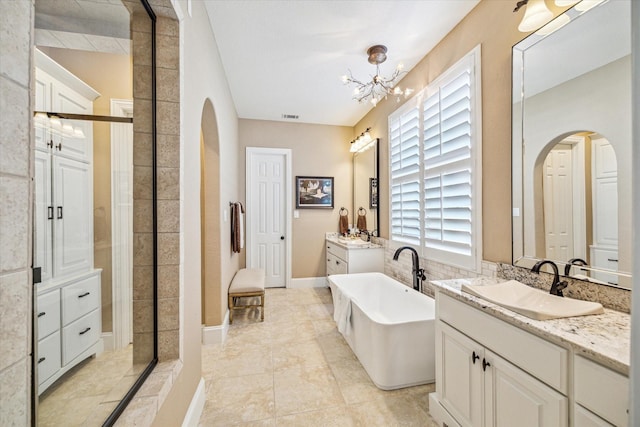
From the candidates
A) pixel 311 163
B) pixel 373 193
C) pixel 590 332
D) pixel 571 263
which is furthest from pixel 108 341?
pixel 311 163

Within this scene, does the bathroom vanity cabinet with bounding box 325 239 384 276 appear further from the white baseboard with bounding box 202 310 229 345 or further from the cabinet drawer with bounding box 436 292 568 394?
the cabinet drawer with bounding box 436 292 568 394

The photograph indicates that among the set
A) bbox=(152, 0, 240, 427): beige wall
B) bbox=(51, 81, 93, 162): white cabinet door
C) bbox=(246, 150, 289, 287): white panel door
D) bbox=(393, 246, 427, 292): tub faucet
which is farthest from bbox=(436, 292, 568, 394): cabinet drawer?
bbox=(246, 150, 289, 287): white panel door

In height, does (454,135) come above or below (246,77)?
below

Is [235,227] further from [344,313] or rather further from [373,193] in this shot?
[373,193]

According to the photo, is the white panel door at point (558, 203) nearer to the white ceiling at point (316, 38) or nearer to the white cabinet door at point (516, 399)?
the white cabinet door at point (516, 399)

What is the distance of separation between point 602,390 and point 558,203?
963 millimetres

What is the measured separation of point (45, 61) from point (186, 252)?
0.98 meters

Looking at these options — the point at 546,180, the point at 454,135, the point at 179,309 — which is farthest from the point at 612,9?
the point at 179,309

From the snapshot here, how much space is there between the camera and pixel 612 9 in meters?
1.22

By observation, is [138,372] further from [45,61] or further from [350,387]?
[350,387]

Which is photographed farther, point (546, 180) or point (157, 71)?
point (546, 180)

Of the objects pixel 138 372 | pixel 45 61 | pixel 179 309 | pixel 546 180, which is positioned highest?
pixel 45 61

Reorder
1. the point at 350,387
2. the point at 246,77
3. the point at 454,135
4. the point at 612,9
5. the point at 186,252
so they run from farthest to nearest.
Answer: the point at 246,77
the point at 454,135
the point at 350,387
the point at 186,252
the point at 612,9

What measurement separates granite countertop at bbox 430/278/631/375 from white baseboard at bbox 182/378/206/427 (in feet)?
5.59
